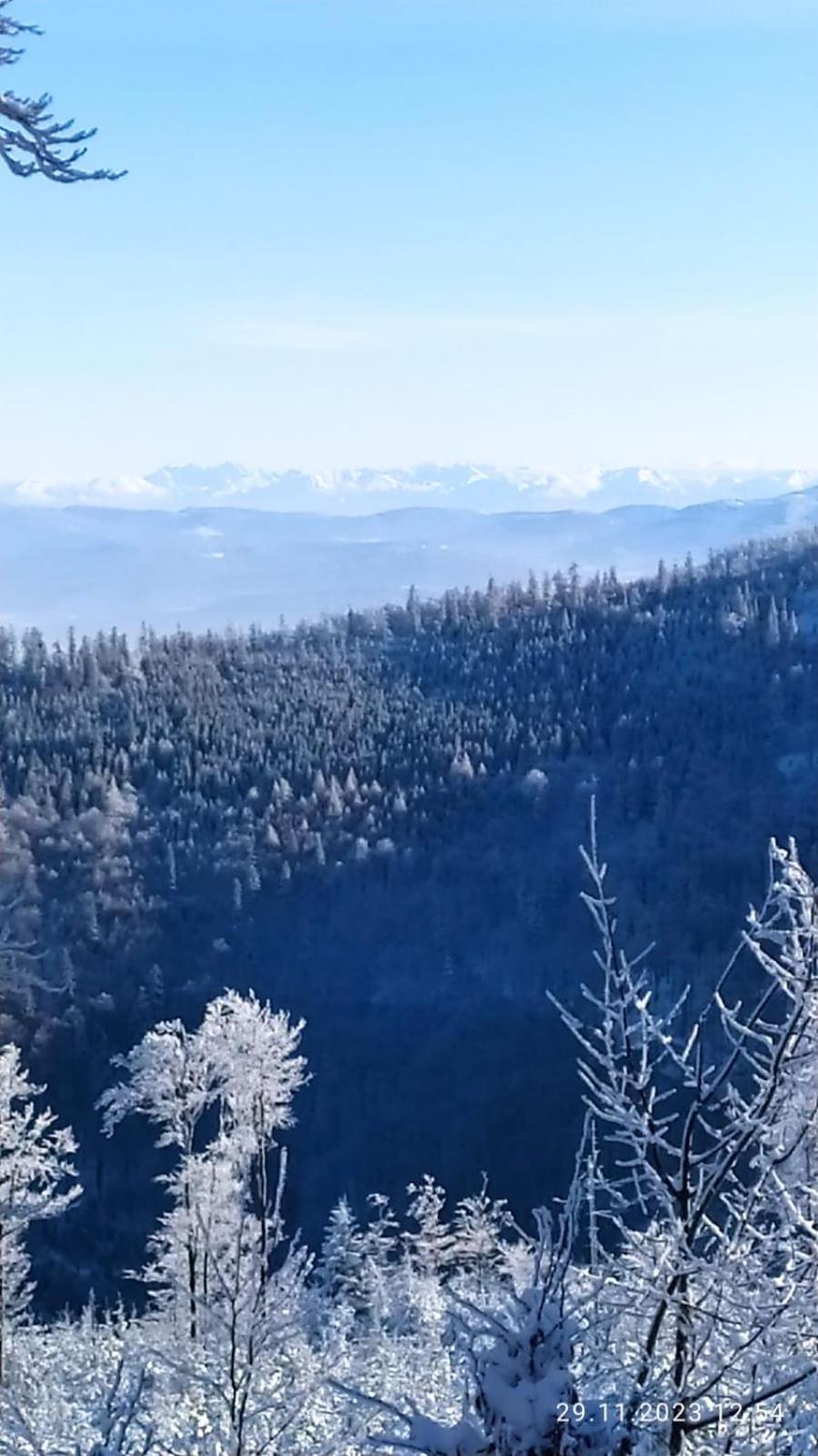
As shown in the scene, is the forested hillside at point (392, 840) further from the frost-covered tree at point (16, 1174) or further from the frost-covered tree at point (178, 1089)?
the frost-covered tree at point (16, 1174)

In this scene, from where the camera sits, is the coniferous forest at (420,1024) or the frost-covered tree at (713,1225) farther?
the coniferous forest at (420,1024)

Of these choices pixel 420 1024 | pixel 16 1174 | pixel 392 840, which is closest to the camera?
pixel 16 1174

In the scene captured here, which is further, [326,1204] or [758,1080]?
[326,1204]

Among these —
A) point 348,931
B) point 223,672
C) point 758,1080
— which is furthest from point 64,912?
point 758,1080

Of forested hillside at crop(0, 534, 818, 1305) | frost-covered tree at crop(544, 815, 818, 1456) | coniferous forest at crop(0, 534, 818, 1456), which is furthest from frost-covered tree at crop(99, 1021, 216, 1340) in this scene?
forested hillside at crop(0, 534, 818, 1305)

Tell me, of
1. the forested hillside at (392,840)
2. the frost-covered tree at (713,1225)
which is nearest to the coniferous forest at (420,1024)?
the frost-covered tree at (713,1225)

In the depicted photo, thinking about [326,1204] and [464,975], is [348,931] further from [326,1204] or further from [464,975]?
[326,1204]

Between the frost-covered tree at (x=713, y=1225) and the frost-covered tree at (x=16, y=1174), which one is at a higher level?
the frost-covered tree at (x=713, y=1225)

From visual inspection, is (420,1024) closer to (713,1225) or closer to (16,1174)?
(16,1174)

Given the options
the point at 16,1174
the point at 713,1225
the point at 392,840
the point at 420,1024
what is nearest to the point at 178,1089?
the point at 16,1174
